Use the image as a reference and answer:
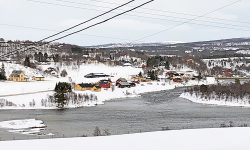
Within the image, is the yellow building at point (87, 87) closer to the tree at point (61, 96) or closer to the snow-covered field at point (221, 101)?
the tree at point (61, 96)

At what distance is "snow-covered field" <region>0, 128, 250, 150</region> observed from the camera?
24.7 ft

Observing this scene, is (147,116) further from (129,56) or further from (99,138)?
(129,56)

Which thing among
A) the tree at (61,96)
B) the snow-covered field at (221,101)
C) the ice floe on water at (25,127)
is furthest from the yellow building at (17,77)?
the ice floe on water at (25,127)

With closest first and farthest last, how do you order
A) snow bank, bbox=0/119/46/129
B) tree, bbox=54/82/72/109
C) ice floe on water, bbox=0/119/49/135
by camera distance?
ice floe on water, bbox=0/119/49/135 < snow bank, bbox=0/119/46/129 < tree, bbox=54/82/72/109

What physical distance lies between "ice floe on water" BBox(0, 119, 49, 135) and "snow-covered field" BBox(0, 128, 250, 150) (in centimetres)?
1682

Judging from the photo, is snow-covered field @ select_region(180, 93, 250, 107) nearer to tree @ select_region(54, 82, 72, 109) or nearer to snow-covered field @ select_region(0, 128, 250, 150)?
tree @ select_region(54, 82, 72, 109)

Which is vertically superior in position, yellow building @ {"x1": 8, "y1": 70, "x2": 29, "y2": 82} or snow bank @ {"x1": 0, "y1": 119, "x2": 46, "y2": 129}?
Result: yellow building @ {"x1": 8, "y1": 70, "x2": 29, "y2": 82}

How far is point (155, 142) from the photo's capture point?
8000mm

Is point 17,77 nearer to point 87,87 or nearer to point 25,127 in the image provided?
point 87,87

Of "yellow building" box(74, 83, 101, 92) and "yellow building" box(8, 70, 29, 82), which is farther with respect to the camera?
"yellow building" box(8, 70, 29, 82)

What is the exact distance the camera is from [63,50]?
144 metres

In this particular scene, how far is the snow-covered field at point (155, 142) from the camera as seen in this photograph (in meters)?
7.53

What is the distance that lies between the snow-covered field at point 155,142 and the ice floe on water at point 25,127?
55.2 feet

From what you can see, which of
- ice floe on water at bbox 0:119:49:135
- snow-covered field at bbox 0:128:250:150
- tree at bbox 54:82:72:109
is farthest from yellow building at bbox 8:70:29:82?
snow-covered field at bbox 0:128:250:150
